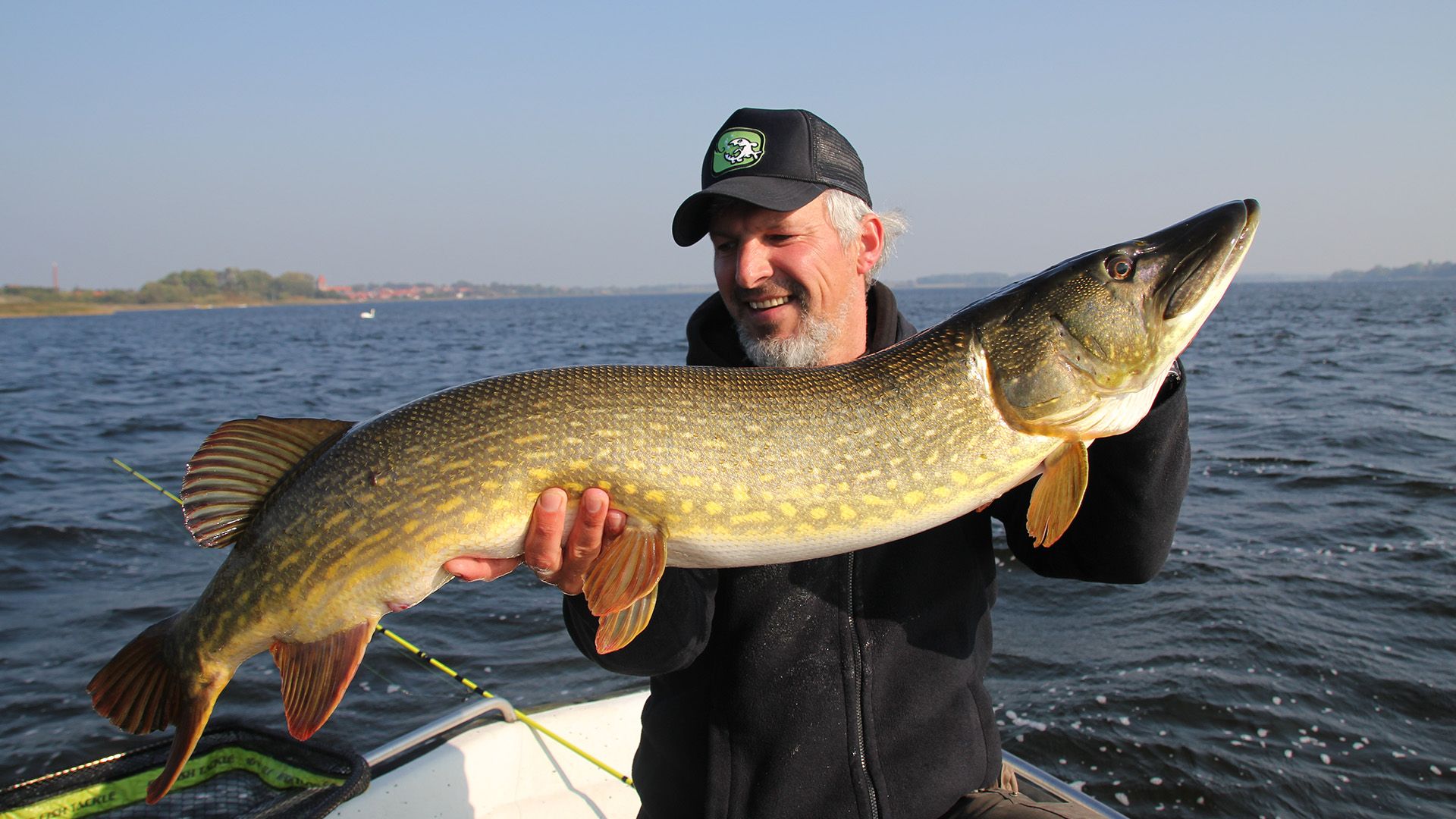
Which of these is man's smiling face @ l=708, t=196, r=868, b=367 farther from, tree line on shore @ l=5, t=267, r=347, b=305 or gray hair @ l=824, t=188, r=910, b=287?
tree line on shore @ l=5, t=267, r=347, b=305

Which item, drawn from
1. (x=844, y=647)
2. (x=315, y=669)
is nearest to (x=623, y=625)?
(x=844, y=647)

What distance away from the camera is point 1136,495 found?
2.26m

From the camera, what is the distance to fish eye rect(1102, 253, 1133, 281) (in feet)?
7.19

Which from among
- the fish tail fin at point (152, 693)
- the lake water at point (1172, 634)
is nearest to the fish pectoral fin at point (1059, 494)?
the fish tail fin at point (152, 693)

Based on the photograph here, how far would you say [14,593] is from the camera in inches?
277

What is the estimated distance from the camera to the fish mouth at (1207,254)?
214 cm

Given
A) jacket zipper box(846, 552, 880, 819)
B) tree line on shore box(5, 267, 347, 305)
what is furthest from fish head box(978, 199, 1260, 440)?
tree line on shore box(5, 267, 347, 305)

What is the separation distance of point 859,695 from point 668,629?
533 mm

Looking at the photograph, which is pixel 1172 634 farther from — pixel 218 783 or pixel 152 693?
pixel 152 693

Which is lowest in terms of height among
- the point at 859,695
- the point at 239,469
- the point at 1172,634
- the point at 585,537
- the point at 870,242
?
the point at 1172,634

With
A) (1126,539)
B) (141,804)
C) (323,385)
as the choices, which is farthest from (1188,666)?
(323,385)

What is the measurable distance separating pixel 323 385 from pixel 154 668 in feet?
61.8

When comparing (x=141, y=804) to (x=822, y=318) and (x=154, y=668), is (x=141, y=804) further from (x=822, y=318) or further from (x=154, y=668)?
(x=822, y=318)

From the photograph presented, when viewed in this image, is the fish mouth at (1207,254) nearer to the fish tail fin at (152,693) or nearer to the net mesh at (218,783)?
the fish tail fin at (152,693)
